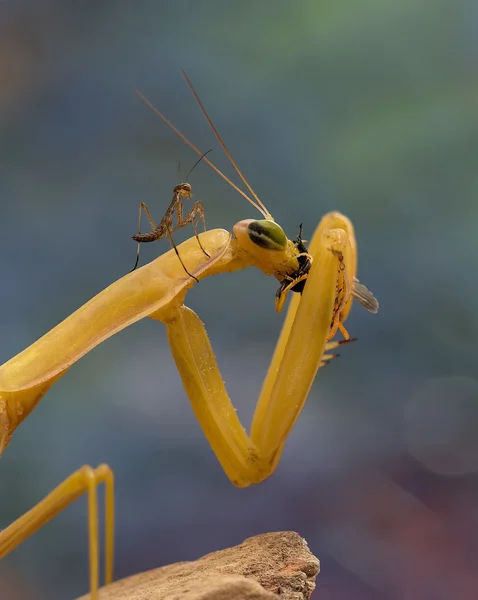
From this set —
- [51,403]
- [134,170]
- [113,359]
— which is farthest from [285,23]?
[51,403]

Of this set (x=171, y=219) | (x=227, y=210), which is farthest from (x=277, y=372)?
(x=227, y=210)

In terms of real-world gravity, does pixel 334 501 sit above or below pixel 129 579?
below

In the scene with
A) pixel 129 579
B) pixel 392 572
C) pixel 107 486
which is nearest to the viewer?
pixel 107 486

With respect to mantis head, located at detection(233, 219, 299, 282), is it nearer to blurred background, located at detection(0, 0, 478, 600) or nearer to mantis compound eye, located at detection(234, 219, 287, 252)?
mantis compound eye, located at detection(234, 219, 287, 252)

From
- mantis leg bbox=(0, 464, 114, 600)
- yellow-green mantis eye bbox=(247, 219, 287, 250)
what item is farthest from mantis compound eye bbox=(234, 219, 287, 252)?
mantis leg bbox=(0, 464, 114, 600)

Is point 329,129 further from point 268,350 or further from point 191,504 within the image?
point 191,504

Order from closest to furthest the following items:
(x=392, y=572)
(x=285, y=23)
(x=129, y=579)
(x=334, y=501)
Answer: (x=129, y=579) → (x=392, y=572) → (x=334, y=501) → (x=285, y=23)


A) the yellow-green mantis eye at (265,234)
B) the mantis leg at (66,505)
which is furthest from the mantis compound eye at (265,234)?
the mantis leg at (66,505)
